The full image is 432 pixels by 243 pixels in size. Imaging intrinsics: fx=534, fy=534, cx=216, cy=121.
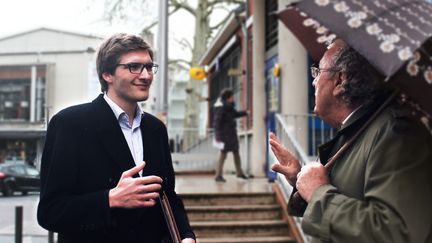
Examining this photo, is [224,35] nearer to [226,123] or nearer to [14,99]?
[226,123]

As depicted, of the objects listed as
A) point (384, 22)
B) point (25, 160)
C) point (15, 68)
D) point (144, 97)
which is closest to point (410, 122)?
point (384, 22)

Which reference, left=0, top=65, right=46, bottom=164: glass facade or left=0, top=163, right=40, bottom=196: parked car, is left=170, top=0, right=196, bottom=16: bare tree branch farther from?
left=0, top=163, right=40, bottom=196: parked car

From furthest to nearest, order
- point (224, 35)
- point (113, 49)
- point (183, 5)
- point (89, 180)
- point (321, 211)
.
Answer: point (183, 5)
point (224, 35)
point (113, 49)
point (89, 180)
point (321, 211)

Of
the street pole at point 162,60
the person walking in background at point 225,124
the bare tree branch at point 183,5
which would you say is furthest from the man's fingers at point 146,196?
the bare tree branch at point 183,5

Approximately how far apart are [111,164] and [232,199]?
6101mm

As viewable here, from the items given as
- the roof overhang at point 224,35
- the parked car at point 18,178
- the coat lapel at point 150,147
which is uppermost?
the roof overhang at point 224,35

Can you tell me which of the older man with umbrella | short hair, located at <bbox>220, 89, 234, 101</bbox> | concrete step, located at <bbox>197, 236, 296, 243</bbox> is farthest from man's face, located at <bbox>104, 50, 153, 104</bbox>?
short hair, located at <bbox>220, 89, 234, 101</bbox>

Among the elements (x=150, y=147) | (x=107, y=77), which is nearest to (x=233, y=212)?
(x=150, y=147)

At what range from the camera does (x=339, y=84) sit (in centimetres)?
199

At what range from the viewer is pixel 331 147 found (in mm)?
2098

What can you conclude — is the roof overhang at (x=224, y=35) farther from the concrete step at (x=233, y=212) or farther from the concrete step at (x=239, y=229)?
the concrete step at (x=239, y=229)

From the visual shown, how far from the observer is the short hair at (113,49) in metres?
2.50

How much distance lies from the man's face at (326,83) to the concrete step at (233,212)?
6.05 meters

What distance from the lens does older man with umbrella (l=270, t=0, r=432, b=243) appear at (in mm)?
1642
